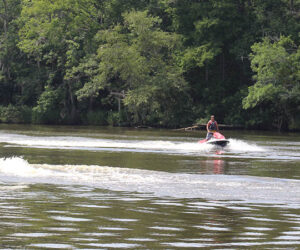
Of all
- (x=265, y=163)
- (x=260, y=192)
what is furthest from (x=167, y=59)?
(x=260, y=192)

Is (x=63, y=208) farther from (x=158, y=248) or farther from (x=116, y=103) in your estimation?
(x=116, y=103)

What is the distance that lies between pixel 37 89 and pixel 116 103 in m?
8.30

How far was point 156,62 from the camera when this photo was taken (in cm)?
6112

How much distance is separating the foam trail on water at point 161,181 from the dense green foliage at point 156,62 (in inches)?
1380

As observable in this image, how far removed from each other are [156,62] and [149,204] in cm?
A: 4869

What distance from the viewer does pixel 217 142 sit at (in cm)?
3406

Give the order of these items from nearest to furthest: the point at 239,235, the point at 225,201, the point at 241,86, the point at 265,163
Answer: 1. the point at 239,235
2. the point at 225,201
3. the point at 265,163
4. the point at 241,86

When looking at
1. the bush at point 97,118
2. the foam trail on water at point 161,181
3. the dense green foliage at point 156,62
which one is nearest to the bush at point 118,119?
the dense green foliage at point 156,62

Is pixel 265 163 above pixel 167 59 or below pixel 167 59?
below

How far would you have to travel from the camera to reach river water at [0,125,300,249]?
9430mm

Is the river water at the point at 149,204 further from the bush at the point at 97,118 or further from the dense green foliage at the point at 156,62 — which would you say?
the bush at the point at 97,118

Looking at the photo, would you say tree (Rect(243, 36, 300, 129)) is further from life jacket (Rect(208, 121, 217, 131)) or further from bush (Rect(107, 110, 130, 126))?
life jacket (Rect(208, 121, 217, 131))

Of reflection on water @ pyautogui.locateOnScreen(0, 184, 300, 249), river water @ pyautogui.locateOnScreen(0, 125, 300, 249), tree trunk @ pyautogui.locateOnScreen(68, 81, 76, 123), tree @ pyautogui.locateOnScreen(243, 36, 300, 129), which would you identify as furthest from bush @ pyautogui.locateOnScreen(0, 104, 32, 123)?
reflection on water @ pyautogui.locateOnScreen(0, 184, 300, 249)

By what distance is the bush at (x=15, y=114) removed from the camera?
68.3 m
